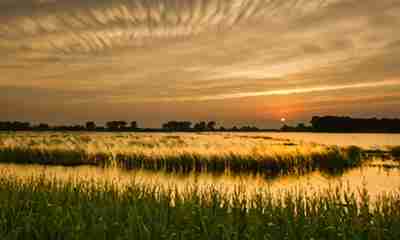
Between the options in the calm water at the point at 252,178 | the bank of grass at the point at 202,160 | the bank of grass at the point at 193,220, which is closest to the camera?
the bank of grass at the point at 193,220

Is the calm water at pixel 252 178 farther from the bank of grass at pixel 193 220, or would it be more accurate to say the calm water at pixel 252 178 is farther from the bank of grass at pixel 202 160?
the bank of grass at pixel 193 220

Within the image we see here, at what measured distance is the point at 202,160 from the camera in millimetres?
27359

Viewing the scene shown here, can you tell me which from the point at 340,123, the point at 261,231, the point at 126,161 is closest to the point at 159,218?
the point at 261,231

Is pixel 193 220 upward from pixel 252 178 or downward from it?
upward

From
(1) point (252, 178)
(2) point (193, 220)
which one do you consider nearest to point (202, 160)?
(1) point (252, 178)

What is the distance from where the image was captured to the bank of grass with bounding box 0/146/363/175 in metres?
26.2

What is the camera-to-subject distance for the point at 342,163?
2962cm

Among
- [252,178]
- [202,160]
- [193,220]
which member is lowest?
[252,178]

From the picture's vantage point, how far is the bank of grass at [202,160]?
26188mm

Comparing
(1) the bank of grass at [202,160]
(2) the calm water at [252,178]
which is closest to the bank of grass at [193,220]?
(2) the calm water at [252,178]

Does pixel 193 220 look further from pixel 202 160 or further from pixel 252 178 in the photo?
pixel 202 160

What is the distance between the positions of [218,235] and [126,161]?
21.6 m

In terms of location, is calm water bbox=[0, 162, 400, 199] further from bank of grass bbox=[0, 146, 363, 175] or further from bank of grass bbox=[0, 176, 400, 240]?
bank of grass bbox=[0, 176, 400, 240]

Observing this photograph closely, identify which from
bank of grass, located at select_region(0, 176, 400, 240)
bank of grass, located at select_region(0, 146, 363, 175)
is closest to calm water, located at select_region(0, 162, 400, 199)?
bank of grass, located at select_region(0, 146, 363, 175)
